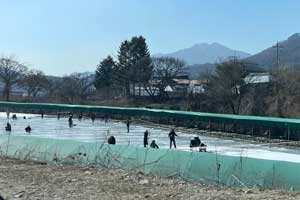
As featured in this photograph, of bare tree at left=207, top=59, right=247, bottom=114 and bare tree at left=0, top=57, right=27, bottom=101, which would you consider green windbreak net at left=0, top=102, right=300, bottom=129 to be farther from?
bare tree at left=0, top=57, right=27, bottom=101

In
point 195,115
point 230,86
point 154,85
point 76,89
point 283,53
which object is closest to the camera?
point 195,115

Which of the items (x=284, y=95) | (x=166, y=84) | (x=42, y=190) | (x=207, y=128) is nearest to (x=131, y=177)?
(x=42, y=190)

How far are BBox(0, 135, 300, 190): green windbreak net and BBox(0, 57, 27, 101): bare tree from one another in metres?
77.1

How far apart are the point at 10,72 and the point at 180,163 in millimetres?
82146

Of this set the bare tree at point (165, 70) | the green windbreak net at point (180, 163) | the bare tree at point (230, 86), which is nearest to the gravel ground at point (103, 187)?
the green windbreak net at point (180, 163)

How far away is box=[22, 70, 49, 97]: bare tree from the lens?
274 ft

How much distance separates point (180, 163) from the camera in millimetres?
7520

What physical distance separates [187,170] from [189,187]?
1112 millimetres

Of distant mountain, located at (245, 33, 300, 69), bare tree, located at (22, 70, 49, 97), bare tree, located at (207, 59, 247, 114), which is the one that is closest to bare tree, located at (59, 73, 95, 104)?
bare tree, located at (22, 70, 49, 97)

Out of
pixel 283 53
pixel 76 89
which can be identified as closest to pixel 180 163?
pixel 76 89

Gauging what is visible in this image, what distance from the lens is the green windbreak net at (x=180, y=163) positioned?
6809 mm

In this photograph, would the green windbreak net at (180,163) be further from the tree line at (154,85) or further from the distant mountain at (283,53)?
the distant mountain at (283,53)

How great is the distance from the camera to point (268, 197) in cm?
552

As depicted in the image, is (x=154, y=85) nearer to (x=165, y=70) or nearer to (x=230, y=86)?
(x=165, y=70)
